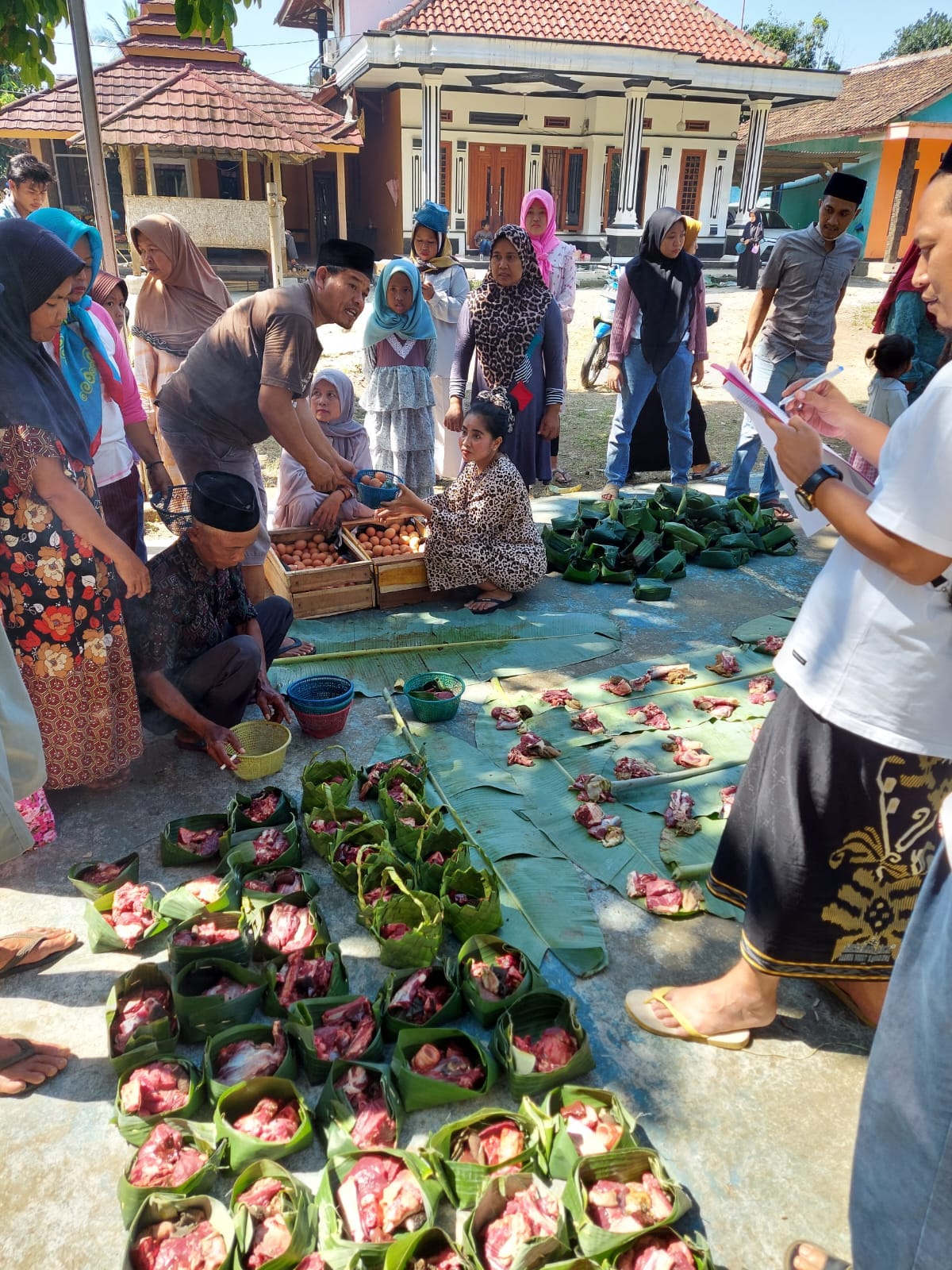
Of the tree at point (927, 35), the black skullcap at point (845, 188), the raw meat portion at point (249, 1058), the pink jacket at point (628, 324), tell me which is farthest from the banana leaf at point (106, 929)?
the tree at point (927, 35)

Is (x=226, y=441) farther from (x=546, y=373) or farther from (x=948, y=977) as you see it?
(x=948, y=977)

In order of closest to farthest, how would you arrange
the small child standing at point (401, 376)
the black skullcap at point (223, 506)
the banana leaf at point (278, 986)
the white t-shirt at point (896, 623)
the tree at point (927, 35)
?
the white t-shirt at point (896, 623) → the banana leaf at point (278, 986) → the black skullcap at point (223, 506) → the small child standing at point (401, 376) → the tree at point (927, 35)

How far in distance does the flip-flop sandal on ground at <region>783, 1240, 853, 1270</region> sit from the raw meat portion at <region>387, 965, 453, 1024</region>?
918 millimetres

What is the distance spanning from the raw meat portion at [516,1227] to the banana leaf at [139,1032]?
0.90m

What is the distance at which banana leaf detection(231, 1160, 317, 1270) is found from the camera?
1705 mm

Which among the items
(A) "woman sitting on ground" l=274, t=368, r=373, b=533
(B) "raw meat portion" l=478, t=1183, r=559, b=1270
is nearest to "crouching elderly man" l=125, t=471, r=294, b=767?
(A) "woman sitting on ground" l=274, t=368, r=373, b=533

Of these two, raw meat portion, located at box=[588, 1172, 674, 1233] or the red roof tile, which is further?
the red roof tile

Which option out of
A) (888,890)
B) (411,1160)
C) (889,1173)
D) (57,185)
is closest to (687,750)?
(888,890)

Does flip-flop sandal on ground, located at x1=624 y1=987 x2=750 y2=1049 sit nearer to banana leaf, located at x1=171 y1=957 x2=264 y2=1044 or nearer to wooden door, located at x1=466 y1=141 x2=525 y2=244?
banana leaf, located at x1=171 y1=957 x2=264 y2=1044

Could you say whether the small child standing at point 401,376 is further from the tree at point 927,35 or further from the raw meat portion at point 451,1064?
the tree at point 927,35

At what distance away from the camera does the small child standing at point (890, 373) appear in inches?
198

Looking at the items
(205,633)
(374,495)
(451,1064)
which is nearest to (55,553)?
(205,633)

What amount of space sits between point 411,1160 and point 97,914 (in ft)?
4.03

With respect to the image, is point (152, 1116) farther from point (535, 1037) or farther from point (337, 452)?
Result: point (337, 452)
